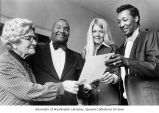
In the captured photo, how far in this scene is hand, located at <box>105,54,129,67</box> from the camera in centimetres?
102

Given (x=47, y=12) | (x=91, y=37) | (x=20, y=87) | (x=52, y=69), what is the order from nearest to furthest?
1. (x=20, y=87)
2. (x=52, y=69)
3. (x=91, y=37)
4. (x=47, y=12)

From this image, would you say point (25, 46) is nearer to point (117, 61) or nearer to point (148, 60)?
point (117, 61)

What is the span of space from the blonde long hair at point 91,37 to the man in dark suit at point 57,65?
46 mm

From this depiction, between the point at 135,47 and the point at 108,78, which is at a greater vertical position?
the point at 135,47

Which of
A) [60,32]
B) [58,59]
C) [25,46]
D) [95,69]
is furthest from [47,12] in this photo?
[95,69]

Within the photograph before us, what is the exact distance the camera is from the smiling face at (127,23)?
1204mm

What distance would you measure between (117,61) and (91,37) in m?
0.29

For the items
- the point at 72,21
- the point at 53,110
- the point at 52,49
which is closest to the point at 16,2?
the point at 72,21

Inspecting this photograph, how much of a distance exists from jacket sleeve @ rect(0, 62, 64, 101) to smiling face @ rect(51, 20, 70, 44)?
37 cm

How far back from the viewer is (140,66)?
1048 millimetres

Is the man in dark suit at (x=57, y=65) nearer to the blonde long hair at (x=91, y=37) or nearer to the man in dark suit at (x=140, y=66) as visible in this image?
the blonde long hair at (x=91, y=37)

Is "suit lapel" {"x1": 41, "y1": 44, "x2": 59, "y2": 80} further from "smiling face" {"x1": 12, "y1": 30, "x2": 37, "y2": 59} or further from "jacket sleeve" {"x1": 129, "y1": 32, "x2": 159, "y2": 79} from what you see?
"jacket sleeve" {"x1": 129, "y1": 32, "x2": 159, "y2": 79}

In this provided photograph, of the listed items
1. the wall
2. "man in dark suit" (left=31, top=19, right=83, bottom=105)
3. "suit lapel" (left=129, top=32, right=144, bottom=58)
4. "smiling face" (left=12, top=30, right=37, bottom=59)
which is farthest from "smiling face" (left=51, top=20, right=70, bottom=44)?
"suit lapel" (left=129, top=32, right=144, bottom=58)

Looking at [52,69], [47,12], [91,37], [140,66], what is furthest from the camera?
[47,12]
